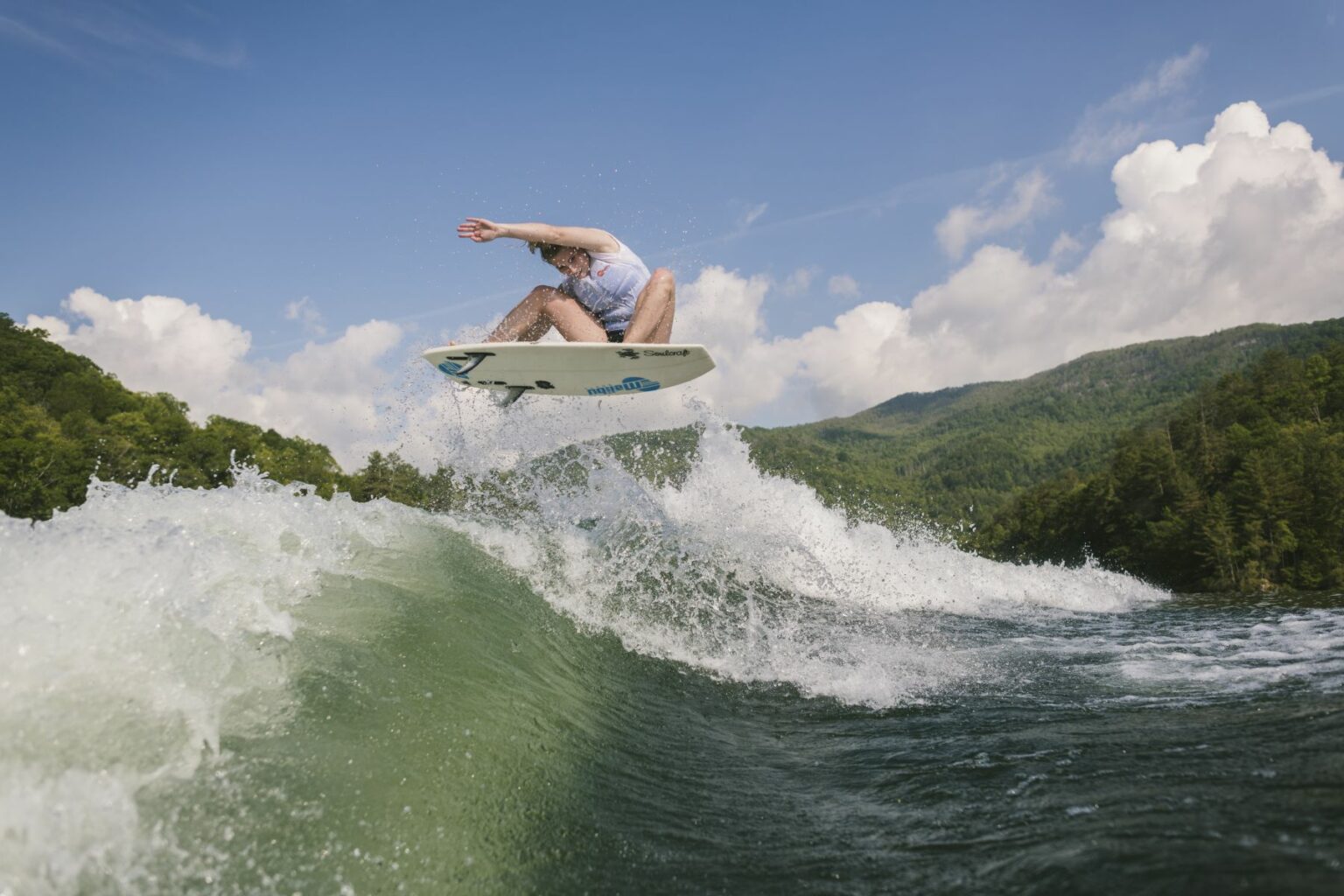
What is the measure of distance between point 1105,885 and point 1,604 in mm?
4803

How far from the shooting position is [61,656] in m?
3.35

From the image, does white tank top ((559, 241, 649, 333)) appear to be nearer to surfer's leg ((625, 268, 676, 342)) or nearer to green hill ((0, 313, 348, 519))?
surfer's leg ((625, 268, 676, 342))

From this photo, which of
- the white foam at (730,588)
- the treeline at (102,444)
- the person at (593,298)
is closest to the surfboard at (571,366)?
the person at (593,298)

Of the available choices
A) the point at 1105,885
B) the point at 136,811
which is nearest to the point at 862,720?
the point at 1105,885

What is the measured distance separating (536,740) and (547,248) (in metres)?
5.53

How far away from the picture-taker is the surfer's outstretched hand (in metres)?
7.98

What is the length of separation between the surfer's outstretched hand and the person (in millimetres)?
358

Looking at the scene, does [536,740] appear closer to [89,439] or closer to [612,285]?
[612,285]

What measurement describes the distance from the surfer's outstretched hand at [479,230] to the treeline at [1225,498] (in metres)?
60.3

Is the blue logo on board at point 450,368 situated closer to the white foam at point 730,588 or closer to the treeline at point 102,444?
the white foam at point 730,588

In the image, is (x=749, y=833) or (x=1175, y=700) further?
(x=1175, y=700)

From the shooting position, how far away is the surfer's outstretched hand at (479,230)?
798cm

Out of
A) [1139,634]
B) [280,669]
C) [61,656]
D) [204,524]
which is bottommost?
[1139,634]

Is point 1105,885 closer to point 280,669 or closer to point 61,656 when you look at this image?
point 280,669
